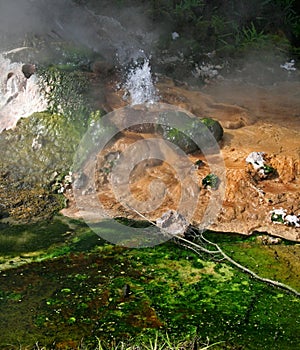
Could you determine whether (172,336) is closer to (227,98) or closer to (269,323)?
(269,323)

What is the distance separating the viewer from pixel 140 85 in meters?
8.58

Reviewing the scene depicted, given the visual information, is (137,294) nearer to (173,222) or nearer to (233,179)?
(173,222)

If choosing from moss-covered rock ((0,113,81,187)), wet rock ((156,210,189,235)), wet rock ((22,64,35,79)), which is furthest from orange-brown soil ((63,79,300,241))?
wet rock ((22,64,35,79))

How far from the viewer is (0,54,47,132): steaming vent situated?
777 centimetres

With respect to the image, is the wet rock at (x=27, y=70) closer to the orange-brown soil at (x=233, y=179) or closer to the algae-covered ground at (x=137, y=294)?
the orange-brown soil at (x=233, y=179)

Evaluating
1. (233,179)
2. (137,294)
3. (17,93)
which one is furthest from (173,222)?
(17,93)

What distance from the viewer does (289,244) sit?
587 centimetres

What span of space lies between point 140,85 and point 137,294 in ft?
15.0

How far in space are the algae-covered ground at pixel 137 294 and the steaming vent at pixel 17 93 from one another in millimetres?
2367

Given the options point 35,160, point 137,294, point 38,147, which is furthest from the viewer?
point 38,147

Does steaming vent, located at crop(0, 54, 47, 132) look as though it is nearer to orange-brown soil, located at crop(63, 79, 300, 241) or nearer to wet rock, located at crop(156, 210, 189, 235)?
orange-brown soil, located at crop(63, 79, 300, 241)

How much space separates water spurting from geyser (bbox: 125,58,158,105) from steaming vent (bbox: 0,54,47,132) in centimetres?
148

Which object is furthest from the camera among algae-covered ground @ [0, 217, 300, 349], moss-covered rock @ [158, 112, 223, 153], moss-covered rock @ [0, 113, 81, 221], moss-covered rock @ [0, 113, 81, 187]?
moss-covered rock @ [158, 112, 223, 153]

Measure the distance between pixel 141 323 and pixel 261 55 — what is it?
812cm
